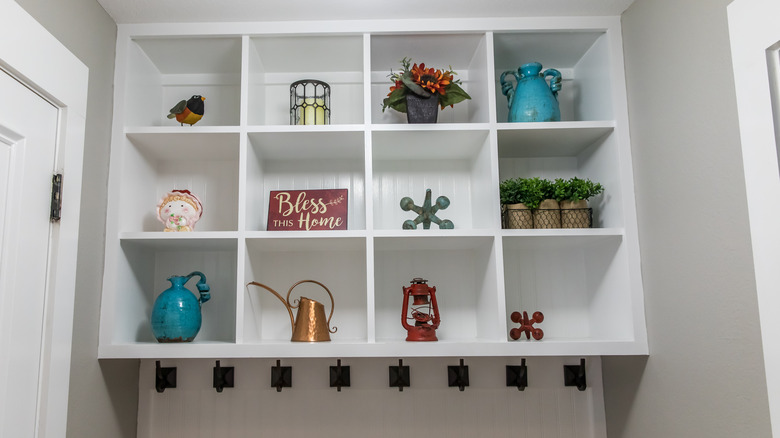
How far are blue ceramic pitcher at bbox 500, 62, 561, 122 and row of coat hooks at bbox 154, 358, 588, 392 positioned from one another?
797 mm

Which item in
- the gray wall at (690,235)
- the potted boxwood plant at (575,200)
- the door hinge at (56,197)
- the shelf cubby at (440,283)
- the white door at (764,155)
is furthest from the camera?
the shelf cubby at (440,283)

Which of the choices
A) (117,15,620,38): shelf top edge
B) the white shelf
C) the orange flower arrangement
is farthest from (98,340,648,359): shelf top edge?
(117,15,620,38): shelf top edge

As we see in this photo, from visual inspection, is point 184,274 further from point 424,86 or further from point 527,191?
point 527,191

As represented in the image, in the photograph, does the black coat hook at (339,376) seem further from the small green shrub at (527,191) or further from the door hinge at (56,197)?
the door hinge at (56,197)

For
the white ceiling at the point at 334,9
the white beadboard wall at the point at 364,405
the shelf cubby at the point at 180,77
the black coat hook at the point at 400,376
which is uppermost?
the white ceiling at the point at 334,9

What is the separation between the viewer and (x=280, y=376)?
5.96 feet

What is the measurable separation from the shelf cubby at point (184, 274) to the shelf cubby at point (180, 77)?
42 cm

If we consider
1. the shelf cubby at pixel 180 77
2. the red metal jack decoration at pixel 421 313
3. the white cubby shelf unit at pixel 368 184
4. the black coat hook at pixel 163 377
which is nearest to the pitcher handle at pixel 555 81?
the white cubby shelf unit at pixel 368 184

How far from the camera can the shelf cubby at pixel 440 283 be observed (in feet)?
6.10

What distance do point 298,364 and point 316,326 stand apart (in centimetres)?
26

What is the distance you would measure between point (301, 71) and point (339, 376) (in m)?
1.05

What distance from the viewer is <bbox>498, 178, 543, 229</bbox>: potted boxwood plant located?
1.65 metres

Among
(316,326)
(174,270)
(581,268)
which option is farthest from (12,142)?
(581,268)

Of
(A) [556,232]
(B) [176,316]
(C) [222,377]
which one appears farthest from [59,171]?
(A) [556,232]
